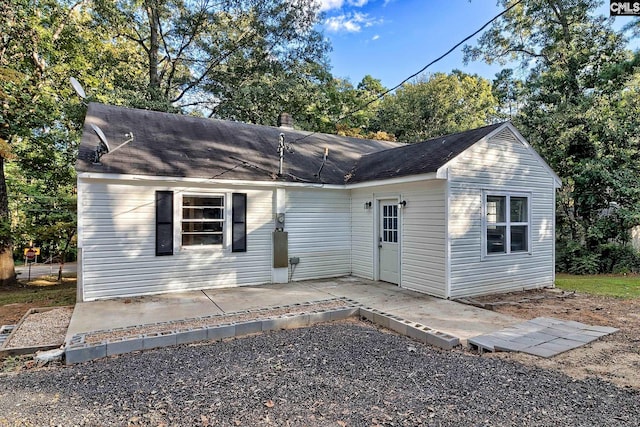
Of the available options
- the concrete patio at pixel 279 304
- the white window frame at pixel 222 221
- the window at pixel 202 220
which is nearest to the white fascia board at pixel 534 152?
the concrete patio at pixel 279 304

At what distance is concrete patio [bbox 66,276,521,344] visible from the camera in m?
5.57

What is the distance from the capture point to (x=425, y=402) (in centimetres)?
330

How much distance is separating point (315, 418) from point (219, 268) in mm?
5732

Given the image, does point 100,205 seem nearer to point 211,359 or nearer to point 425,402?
point 211,359

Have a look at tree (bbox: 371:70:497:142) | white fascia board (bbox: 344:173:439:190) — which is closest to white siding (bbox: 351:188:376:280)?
white fascia board (bbox: 344:173:439:190)

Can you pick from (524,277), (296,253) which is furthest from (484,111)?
(296,253)

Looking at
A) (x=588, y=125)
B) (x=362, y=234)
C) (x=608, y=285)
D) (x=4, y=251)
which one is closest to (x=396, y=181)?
(x=362, y=234)

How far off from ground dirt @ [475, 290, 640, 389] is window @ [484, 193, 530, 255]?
3.53ft

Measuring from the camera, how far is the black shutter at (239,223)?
8.41 metres

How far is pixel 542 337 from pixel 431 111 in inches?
847

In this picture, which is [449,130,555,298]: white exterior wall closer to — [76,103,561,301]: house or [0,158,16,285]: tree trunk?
[76,103,561,301]: house

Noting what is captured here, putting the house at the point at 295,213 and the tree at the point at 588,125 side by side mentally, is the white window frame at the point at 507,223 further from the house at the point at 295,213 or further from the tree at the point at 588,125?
the tree at the point at 588,125

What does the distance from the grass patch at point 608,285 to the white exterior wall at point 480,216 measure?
883 mm

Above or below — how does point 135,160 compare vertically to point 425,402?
above
